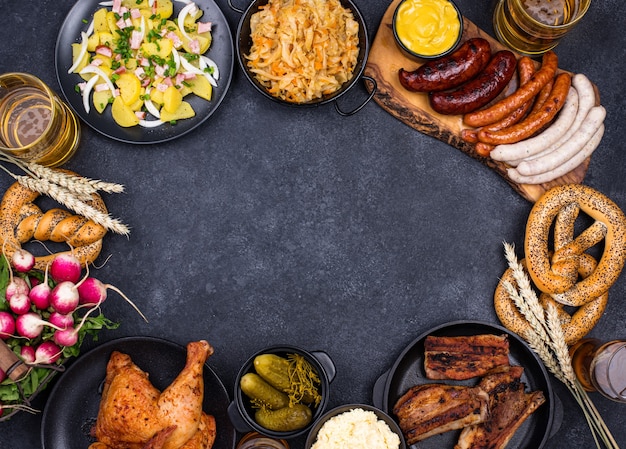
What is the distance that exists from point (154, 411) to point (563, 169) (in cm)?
287

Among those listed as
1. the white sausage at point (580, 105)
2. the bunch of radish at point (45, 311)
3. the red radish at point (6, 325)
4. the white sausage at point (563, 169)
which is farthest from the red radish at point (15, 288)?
the white sausage at point (580, 105)

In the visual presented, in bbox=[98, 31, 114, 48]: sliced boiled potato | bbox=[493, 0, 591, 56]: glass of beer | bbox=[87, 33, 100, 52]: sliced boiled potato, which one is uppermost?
bbox=[493, 0, 591, 56]: glass of beer

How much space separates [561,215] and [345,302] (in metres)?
1.49

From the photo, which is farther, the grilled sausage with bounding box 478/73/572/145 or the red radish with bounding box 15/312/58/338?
the grilled sausage with bounding box 478/73/572/145

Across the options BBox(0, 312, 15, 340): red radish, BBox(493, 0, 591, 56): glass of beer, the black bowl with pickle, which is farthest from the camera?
BBox(493, 0, 591, 56): glass of beer

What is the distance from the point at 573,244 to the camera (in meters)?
4.07

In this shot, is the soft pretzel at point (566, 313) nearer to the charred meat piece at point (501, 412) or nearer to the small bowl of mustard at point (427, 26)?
the charred meat piece at point (501, 412)

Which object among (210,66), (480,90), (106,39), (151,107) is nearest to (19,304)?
(151,107)

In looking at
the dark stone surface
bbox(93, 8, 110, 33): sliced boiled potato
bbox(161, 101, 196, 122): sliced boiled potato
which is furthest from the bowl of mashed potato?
bbox(93, 8, 110, 33): sliced boiled potato

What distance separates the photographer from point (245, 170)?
4.21 m

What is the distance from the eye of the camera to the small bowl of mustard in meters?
3.93

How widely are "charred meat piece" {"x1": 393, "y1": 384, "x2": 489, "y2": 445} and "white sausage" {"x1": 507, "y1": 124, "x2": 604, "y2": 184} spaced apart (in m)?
1.35

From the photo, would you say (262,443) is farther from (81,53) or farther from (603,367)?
(81,53)

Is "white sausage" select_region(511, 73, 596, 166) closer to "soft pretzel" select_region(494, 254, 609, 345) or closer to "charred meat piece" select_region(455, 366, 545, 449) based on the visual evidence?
"soft pretzel" select_region(494, 254, 609, 345)
